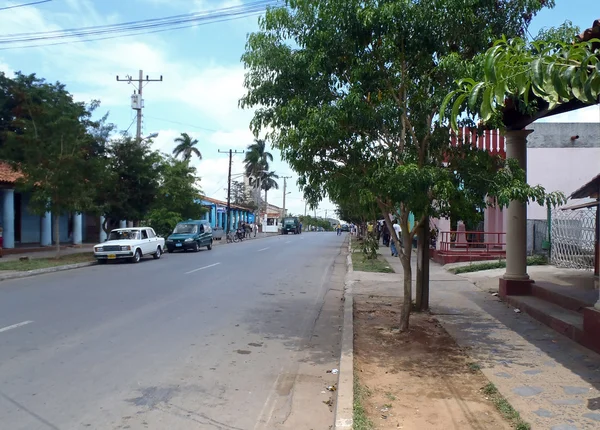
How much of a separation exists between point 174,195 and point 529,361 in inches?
1139

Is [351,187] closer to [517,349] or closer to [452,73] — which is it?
[452,73]

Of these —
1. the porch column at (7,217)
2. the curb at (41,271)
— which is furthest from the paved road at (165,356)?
the porch column at (7,217)

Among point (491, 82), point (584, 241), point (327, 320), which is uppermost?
point (491, 82)

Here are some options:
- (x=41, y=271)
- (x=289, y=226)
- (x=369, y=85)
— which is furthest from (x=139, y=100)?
(x=289, y=226)

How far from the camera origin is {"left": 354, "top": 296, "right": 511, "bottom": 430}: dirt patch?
5.09 metres

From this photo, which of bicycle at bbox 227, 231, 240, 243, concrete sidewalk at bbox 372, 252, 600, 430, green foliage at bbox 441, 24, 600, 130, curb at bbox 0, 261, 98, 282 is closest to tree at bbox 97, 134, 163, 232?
curb at bbox 0, 261, 98, 282

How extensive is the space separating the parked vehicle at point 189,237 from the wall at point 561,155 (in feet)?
55.9

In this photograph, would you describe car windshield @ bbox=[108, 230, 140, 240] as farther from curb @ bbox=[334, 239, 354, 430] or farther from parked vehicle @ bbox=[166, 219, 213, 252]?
curb @ bbox=[334, 239, 354, 430]

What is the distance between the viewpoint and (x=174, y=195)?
111 feet

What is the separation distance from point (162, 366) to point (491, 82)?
17.1 ft

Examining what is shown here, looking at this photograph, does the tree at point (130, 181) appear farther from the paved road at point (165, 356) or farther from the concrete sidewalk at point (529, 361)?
the concrete sidewalk at point (529, 361)

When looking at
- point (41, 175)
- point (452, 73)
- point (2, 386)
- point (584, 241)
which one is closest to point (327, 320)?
point (452, 73)

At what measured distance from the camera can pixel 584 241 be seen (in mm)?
16047

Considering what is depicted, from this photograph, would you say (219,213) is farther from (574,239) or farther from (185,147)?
(574,239)
